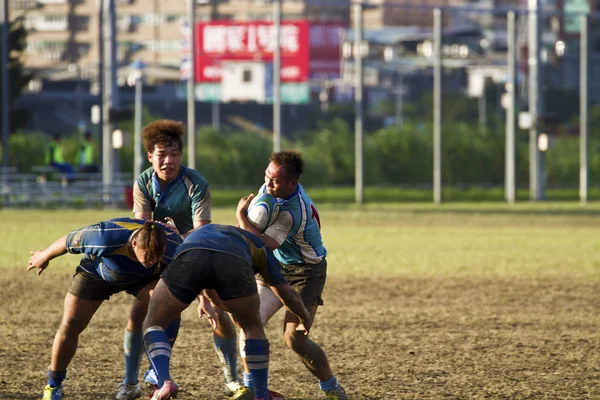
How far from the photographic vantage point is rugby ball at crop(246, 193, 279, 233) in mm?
8117

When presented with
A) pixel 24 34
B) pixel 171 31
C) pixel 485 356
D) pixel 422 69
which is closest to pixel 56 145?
pixel 24 34

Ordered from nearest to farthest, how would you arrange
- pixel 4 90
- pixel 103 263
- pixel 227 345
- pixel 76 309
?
pixel 103 263 < pixel 76 309 < pixel 227 345 < pixel 4 90

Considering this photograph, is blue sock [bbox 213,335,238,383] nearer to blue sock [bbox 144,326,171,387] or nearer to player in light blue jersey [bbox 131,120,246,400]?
player in light blue jersey [bbox 131,120,246,400]

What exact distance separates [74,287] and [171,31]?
339 ft

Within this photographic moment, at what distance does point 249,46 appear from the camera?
254 ft

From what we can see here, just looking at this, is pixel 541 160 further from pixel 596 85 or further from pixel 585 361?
pixel 596 85

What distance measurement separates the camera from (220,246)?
7.39 metres

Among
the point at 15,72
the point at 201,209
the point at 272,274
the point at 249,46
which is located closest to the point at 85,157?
the point at 15,72

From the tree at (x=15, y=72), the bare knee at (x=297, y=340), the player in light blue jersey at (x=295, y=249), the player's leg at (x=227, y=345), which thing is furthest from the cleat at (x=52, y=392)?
the tree at (x=15, y=72)

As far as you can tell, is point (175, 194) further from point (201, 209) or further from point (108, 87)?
point (108, 87)

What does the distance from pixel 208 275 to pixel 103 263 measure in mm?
1008

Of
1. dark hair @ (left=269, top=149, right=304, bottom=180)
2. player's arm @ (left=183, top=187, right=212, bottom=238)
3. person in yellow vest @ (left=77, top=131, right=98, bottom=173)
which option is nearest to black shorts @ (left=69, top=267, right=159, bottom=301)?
player's arm @ (left=183, top=187, right=212, bottom=238)

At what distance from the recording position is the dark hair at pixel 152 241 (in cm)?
749

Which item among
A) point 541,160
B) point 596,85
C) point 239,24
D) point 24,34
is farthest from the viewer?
point 596,85
